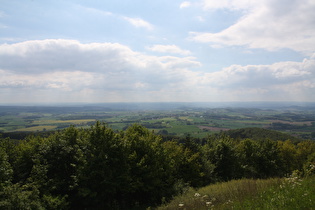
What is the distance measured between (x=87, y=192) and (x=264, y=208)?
1436cm

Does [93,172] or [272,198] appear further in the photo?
[93,172]

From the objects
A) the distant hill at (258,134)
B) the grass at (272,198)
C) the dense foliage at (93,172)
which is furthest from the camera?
the distant hill at (258,134)

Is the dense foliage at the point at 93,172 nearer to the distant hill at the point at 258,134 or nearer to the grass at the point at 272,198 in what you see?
the grass at the point at 272,198

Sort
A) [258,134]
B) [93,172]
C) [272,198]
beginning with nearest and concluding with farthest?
[272,198], [93,172], [258,134]

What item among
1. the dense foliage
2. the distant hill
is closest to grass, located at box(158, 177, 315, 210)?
the dense foliage

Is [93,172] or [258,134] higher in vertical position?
[93,172]

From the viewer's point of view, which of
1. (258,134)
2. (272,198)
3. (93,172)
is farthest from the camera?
(258,134)

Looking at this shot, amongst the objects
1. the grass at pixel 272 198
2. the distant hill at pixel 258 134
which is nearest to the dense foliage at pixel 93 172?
the grass at pixel 272 198

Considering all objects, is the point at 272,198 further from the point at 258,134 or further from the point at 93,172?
the point at 258,134

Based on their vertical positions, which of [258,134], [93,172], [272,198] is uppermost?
[272,198]

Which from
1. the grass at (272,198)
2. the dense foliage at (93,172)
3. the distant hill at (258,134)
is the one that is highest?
the grass at (272,198)

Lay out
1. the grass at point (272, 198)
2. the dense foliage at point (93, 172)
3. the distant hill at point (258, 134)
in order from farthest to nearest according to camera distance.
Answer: the distant hill at point (258, 134), the dense foliage at point (93, 172), the grass at point (272, 198)

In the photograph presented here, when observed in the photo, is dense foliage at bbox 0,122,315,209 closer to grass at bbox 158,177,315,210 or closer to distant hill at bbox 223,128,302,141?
grass at bbox 158,177,315,210

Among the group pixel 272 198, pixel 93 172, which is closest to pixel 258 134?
pixel 93 172
